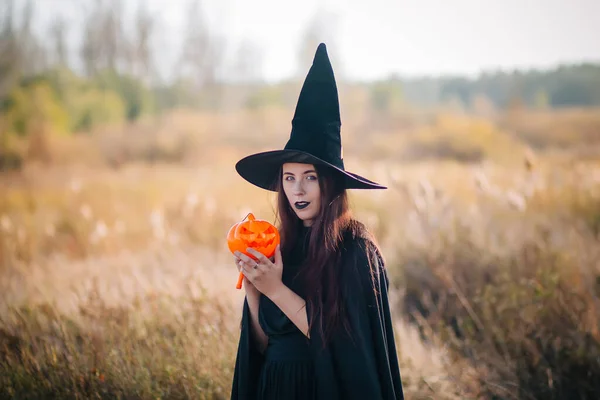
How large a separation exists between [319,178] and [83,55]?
Result: 4006cm

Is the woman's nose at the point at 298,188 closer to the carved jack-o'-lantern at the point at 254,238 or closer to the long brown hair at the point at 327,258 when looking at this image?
the long brown hair at the point at 327,258

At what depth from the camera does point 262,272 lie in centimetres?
224

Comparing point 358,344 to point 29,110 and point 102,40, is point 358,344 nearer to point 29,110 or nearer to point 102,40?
point 29,110

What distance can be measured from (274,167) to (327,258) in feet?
1.87

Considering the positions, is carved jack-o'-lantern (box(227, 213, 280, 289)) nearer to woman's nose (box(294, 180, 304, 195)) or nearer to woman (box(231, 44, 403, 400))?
woman (box(231, 44, 403, 400))

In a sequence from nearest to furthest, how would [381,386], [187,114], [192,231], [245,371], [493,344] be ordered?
[381,386] → [245,371] → [493,344] → [192,231] → [187,114]

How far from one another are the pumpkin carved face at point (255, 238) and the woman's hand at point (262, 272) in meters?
0.04

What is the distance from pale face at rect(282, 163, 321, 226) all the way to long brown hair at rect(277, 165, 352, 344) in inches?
1.0

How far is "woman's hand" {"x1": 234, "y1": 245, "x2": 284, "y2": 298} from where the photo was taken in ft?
7.35

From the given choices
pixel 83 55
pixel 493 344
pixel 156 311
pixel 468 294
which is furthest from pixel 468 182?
pixel 83 55

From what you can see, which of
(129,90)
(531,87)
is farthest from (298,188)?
(531,87)

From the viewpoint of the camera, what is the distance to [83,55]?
38375 mm

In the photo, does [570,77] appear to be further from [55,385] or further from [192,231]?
[55,385]

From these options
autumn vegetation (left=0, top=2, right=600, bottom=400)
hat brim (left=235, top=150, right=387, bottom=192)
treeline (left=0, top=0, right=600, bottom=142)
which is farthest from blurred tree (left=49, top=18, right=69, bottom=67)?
hat brim (left=235, top=150, right=387, bottom=192)
